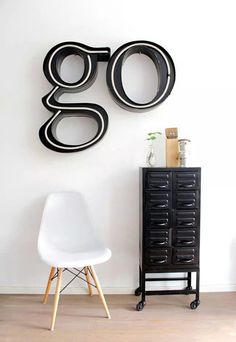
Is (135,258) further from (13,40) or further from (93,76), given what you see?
(13,40)

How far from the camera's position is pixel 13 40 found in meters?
2.61

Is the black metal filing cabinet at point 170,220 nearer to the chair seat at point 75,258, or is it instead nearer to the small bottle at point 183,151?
the small bottle at point 183,151

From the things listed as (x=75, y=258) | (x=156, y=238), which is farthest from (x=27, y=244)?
(x=156, y=238)

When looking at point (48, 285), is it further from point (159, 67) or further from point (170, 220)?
point (159, 67)

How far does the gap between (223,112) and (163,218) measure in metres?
1.12

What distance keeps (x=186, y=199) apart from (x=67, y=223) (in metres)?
1.01

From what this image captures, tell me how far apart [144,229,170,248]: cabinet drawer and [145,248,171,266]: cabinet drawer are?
47 mm

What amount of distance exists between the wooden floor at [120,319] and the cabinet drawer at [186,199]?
830mm

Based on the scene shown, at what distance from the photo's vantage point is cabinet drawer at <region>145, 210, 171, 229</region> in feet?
7.73

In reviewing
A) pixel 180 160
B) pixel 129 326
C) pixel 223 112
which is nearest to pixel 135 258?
pixel 129 326

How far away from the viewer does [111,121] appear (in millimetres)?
2637

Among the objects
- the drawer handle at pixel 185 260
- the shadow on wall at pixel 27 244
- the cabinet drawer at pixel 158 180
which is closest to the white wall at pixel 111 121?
the shadow on wall at pixel 27 244

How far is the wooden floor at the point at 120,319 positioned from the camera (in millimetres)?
2021

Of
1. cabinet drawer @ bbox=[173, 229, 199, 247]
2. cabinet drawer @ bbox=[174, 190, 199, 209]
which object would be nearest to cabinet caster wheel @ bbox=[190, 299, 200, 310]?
cabinet drawer @ bbox=[173, 229, 199, 247]
